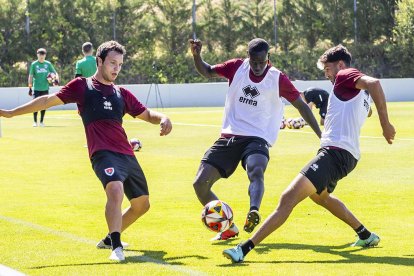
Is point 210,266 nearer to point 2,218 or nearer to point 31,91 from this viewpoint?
point 2,218

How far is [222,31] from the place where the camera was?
62.2 meters

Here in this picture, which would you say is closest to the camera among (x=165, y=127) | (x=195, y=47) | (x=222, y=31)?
(x=165, y=127)

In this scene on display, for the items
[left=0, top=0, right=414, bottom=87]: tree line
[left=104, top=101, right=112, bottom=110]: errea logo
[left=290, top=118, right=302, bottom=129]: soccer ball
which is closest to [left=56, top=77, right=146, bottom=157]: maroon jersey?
[left=104, top=101, right=112, bottom=110]: errea logo

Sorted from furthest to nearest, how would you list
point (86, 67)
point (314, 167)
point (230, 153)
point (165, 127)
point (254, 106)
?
point (86, 67)
point (254, 106)
point (230, 153)
point (165, 127)
point (314, 167)

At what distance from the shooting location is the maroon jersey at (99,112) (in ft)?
31.2

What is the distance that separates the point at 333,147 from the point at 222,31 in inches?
2103

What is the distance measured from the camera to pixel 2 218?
12195mm

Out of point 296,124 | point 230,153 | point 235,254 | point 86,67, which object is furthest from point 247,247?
point 296,124

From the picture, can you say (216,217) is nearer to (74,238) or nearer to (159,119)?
(159,119)

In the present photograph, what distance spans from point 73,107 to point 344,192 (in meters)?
→ 35.1

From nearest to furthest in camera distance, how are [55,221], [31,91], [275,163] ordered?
1. [55,221]
2. [275,163]
3. [31,91]

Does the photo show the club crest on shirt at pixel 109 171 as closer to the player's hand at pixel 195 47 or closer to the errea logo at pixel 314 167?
the errea logo at pixel 314 167

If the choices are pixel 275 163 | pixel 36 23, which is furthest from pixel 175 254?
pixel 36 23

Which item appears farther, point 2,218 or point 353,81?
point 2,218
